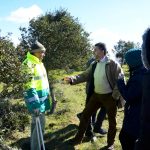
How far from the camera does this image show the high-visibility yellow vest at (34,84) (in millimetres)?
8195

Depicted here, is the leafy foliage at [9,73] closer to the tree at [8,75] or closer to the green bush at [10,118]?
the tree at [8,75]

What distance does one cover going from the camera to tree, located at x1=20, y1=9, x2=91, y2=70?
15.6m

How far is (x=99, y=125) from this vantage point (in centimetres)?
1103

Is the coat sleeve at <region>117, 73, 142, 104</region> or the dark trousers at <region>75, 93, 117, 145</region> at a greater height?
the coat sleeve at <region>117, 73, 142, 104</region>

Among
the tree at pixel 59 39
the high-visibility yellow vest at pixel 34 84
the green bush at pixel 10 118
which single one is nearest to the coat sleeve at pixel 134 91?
the high-visibility yellow vest at pixel 34 84

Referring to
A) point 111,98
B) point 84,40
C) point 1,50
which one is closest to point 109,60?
point 111,98

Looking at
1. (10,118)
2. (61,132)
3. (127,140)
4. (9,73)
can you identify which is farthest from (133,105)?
(61,132)

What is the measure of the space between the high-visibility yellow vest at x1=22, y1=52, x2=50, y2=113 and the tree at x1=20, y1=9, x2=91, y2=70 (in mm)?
6948

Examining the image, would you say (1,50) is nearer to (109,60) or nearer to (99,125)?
(109,60)

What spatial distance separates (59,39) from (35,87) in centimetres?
749

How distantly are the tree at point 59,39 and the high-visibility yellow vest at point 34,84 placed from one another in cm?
695

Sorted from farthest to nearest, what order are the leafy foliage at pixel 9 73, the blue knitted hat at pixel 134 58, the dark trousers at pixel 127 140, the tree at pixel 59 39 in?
the tree at pixel 59 39 < the leafy foliage at pixel 9 73 < the blue knitted hat at pixel 134 58 < the dark trousers at pixel 127 140

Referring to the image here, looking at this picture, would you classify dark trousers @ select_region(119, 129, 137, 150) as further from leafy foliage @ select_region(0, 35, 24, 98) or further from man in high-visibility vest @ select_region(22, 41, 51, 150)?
leafy foliage @ select_region(0, 35, 24, 98)

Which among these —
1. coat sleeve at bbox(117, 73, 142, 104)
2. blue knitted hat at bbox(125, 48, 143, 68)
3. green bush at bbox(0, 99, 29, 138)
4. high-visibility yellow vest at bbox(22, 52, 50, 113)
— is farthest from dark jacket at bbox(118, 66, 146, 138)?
green bush at bbox(0, 99, 29, 138)
